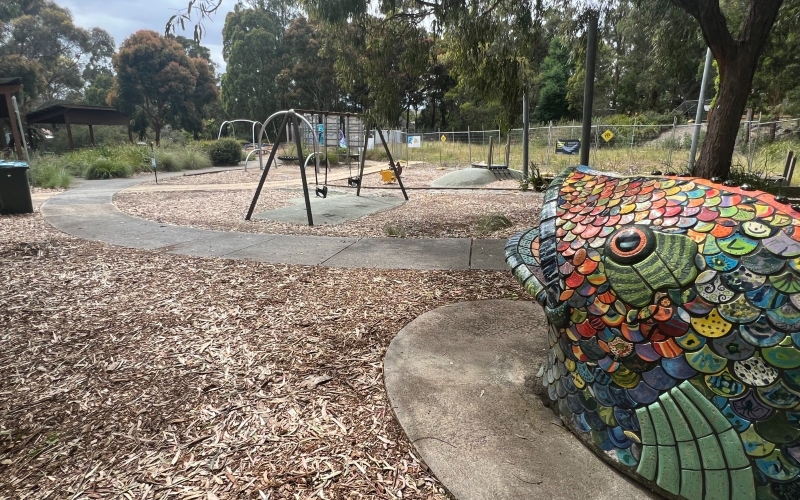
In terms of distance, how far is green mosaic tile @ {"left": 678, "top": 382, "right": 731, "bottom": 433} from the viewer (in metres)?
1.56

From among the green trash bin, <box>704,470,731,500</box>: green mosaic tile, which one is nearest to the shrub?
the green trash bin

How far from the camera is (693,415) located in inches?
63.5

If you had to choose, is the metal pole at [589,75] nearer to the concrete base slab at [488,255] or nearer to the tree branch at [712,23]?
the tree branch at [712,23]

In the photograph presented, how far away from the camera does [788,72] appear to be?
21.9m

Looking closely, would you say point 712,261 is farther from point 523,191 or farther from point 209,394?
point 523,191

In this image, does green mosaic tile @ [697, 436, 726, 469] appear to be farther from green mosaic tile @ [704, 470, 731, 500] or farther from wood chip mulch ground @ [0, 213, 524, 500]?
wood chip mulch ground @ [0, 213, 524, 500]

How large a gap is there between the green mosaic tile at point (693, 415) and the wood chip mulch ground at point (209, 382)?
0.98 m

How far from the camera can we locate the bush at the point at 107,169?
1606 centimetres

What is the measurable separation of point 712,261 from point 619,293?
0.32 meters

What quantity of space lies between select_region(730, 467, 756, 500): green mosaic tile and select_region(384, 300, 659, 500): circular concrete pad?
0.33m

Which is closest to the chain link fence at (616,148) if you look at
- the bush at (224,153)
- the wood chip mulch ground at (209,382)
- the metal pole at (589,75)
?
the bush at (224,153)

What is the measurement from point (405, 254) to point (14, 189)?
761 centimetres

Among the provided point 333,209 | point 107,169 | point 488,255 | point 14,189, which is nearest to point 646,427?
point 488,255

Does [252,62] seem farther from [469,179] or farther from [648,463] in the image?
[648,463]
